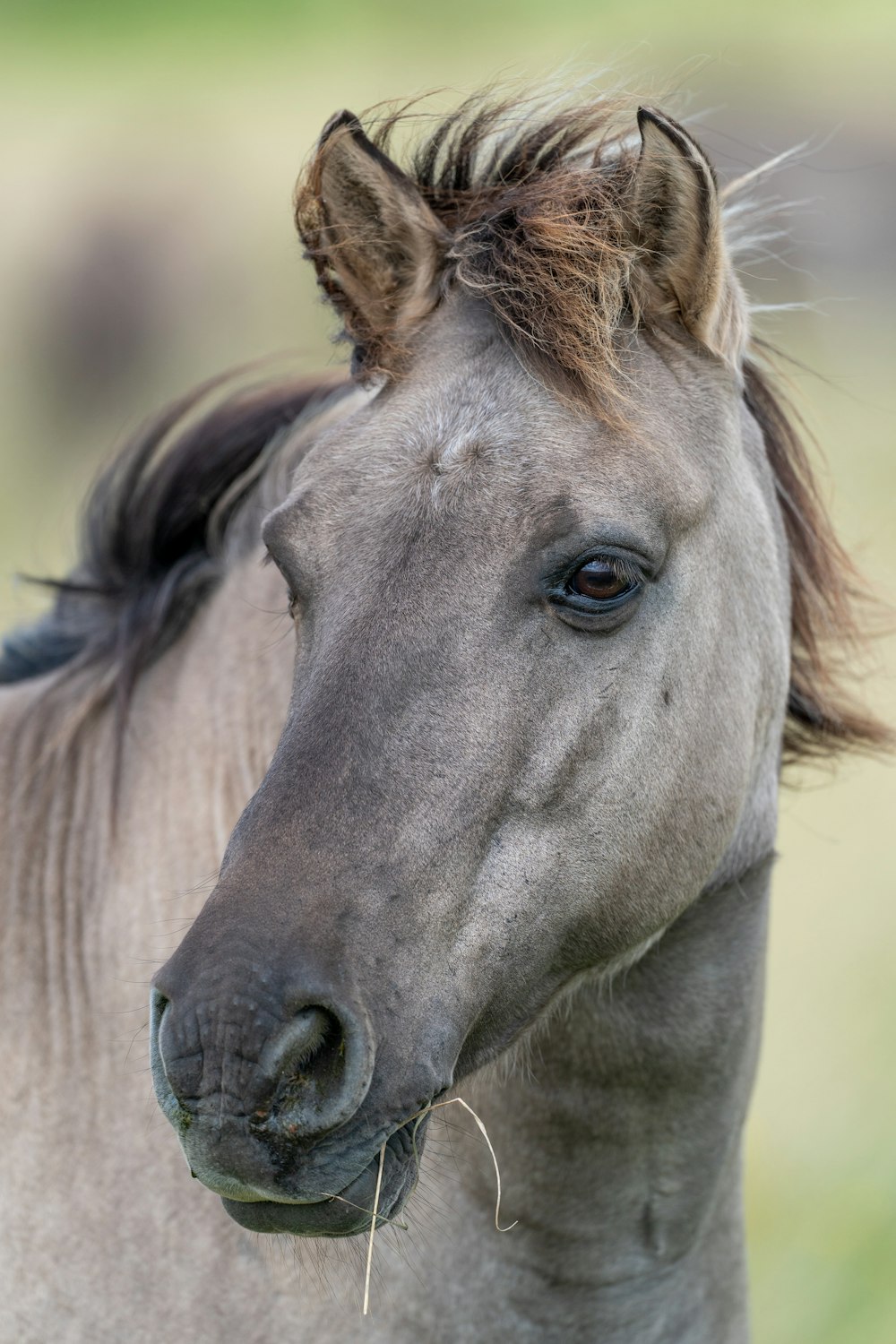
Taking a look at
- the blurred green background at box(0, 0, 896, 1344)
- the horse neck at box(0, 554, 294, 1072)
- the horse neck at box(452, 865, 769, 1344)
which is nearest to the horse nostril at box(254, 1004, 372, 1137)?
the horse neck at box(452, 865, 769, 1344)

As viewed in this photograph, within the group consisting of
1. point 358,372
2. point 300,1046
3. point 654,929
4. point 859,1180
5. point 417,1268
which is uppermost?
point 358,372

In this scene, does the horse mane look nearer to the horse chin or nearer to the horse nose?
Answer: the horse nose

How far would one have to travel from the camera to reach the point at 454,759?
203 cm

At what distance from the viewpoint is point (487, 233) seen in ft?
8.03

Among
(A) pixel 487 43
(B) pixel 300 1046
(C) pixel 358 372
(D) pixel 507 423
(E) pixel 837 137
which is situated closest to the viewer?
(B) pixel 300 1046

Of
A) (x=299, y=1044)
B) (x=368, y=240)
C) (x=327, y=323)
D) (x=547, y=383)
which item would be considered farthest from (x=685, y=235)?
(x=327, y=323)

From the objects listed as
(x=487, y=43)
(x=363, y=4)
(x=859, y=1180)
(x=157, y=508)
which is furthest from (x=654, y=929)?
(x=363, y=4)

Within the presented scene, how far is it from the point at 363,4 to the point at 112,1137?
18.3 metres

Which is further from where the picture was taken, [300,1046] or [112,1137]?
[112,1137]

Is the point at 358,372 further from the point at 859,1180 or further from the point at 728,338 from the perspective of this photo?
the point at 859,1180

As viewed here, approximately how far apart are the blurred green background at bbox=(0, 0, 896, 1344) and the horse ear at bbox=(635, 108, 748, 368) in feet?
2.57

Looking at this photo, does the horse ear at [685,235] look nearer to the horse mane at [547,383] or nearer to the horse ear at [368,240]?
the horse mane at [547,383]

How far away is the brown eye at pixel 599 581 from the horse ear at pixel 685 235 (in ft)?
1.92

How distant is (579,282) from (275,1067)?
1.43 meters
